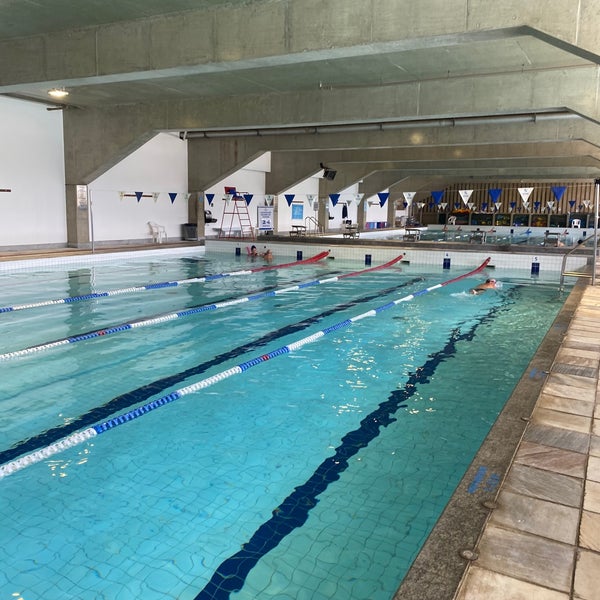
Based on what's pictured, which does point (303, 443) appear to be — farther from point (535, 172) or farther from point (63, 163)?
point (535, 172)

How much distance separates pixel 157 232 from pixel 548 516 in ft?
55.3

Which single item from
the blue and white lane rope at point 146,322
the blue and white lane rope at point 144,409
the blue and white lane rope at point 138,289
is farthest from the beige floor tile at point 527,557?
the blue and white lane rope at point 138,289

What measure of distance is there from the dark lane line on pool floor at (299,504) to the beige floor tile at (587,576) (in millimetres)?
1350

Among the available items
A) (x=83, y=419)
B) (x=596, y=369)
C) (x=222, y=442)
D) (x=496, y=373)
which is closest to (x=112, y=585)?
(x=222, y=442)

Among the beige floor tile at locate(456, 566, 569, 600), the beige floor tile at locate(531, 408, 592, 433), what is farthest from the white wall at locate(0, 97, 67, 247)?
the beige floor tile at locate(456, 566, 569, 600)

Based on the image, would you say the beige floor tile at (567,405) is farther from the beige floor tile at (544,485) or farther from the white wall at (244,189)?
the white wall at (244,189)

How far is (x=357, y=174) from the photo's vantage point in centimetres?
2545

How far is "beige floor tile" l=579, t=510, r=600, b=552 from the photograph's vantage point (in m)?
2.05

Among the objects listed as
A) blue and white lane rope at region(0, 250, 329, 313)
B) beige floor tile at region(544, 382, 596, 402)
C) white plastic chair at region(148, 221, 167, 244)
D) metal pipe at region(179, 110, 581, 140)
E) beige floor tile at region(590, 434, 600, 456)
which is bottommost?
blue and white lane rope at region(0, 250, 329, 313)

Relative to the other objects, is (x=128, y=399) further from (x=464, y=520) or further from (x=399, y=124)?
(x=399, y=124)

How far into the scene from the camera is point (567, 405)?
348cm

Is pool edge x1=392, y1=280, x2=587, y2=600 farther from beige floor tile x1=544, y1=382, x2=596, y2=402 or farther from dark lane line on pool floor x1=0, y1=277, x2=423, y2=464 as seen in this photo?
dark lane line on pool floor x1=0, y1=277, x2=423, y2=464

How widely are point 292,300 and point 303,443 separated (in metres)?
5.58

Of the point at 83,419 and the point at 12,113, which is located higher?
the point at 12,113
